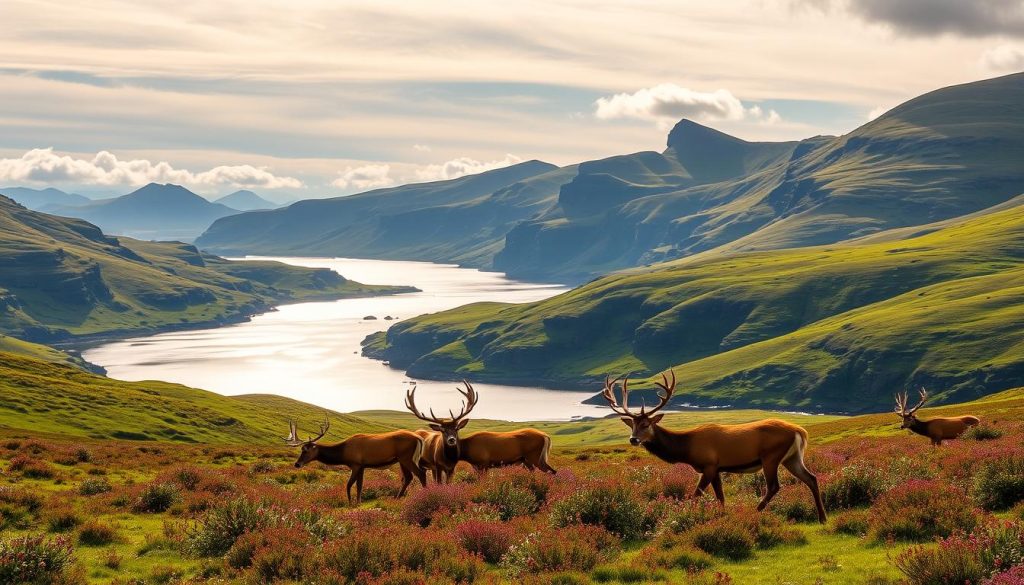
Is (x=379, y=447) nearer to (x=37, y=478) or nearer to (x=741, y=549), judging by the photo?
(x=741, y=549)

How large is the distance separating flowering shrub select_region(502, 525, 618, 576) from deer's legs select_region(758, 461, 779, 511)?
463 centimetres

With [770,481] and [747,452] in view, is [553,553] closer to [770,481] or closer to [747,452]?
[747,452]

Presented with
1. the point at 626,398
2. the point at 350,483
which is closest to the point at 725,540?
the point at 626,398

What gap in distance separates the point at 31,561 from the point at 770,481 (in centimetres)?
1514

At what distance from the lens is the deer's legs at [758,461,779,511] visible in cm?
1877

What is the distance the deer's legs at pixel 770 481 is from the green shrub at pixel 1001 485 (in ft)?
13.5

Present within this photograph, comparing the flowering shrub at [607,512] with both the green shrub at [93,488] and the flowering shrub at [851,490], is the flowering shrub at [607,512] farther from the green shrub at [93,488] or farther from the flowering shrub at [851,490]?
the green shrub at [93,488]

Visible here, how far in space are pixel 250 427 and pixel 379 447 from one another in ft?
262

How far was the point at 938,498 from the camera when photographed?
16125 millimetres

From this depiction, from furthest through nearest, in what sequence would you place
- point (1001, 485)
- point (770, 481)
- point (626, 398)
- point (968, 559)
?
point (626, 398) < point (770, 481) < point (1001, 485) < point (968, 559)

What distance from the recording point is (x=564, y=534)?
16.0 metres

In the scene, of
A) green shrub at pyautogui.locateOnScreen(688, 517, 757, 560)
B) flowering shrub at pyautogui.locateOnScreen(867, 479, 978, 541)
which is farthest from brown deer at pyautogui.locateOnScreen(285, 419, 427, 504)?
flowering shrub at pyautogui.locateOnScreen(867, 479, 978, 541)

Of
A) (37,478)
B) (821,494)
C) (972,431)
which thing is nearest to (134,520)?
(37,478)

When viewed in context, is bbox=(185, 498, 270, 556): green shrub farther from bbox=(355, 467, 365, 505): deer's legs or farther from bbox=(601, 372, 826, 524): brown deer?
bbox=(601, 372, 826, 524): brown deer
